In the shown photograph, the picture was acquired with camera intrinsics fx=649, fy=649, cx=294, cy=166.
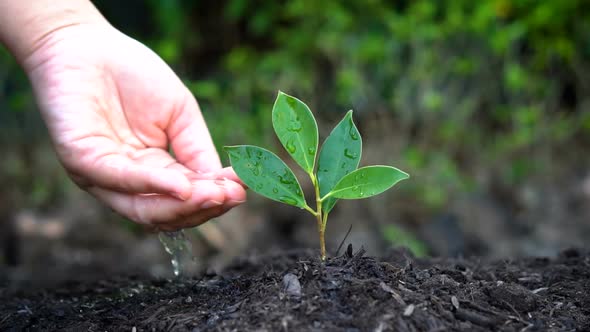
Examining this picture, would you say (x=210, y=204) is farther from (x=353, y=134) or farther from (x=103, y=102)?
(x=103, y=102)

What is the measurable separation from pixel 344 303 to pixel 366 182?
0.93ft

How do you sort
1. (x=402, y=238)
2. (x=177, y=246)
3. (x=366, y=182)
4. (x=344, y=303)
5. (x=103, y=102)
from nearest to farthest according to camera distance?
1. (x=344, y=303)
2. (x=366, y=182)
3. (x=103, y=102)
4. (x=177, y=246)
5. (x=402, y=238)

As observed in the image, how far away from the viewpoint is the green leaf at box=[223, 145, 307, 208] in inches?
58.9

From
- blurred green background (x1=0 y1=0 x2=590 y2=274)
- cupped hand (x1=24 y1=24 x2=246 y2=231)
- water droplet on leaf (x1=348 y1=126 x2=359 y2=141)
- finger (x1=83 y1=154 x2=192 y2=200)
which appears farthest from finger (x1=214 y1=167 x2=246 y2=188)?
blurred green background (x1=0 y1=0 x2=590 y2=274)

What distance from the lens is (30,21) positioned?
1915 millimetres

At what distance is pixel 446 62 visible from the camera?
446cm

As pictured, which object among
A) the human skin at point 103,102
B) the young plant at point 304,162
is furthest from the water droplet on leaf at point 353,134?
the human skin at point 103,102

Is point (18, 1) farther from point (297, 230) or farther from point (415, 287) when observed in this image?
point (297, 230)

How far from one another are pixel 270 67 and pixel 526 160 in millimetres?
1991

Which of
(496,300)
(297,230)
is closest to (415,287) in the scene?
(496,300)

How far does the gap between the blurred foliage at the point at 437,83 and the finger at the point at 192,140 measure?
7.87 ft

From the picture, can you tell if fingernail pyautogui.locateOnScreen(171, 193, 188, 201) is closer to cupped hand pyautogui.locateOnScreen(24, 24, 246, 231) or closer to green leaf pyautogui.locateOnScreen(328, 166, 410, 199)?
cupped hand pyautogui.locateOnScreen(24, 24, 246, 231)

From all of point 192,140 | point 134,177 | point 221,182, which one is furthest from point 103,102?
point 221,182

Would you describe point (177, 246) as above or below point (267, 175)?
below
